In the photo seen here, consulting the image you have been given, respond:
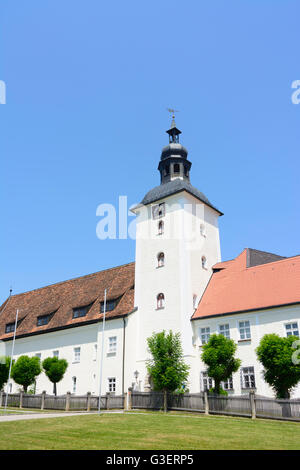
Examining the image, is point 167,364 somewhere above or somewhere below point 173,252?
below

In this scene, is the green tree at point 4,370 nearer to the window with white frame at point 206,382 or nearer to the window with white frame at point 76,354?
the window with white frame at point 76,354

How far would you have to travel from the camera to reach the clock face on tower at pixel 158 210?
1494 inches

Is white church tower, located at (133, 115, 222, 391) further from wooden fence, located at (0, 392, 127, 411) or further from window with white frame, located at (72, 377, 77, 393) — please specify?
window with white frame, located at (72, 377, 77, 393)

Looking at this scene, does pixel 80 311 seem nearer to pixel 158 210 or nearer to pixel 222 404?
pixel 158 210

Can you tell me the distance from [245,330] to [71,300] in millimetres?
19438

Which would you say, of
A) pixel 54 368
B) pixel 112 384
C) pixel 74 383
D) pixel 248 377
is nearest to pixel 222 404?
pixel 248 377

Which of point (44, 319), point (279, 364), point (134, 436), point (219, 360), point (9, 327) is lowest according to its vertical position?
point (134, 436)

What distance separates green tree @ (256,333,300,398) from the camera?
24.3 metres

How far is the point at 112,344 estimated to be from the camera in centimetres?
3534

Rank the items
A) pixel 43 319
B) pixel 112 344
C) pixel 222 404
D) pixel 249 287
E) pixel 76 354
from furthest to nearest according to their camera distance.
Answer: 1. pixel 43 319
2. pixel 76 354
3. pixel 112 344
4. pixel 249 287
5. pixel 222 404

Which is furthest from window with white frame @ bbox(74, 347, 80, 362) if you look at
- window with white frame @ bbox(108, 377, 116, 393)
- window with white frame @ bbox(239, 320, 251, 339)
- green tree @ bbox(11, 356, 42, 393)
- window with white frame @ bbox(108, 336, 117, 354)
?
window with white frame @ bbox(239, 320, 251, 339)

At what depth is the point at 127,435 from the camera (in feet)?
45.6

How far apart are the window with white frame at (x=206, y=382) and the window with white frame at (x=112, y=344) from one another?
7592mm
